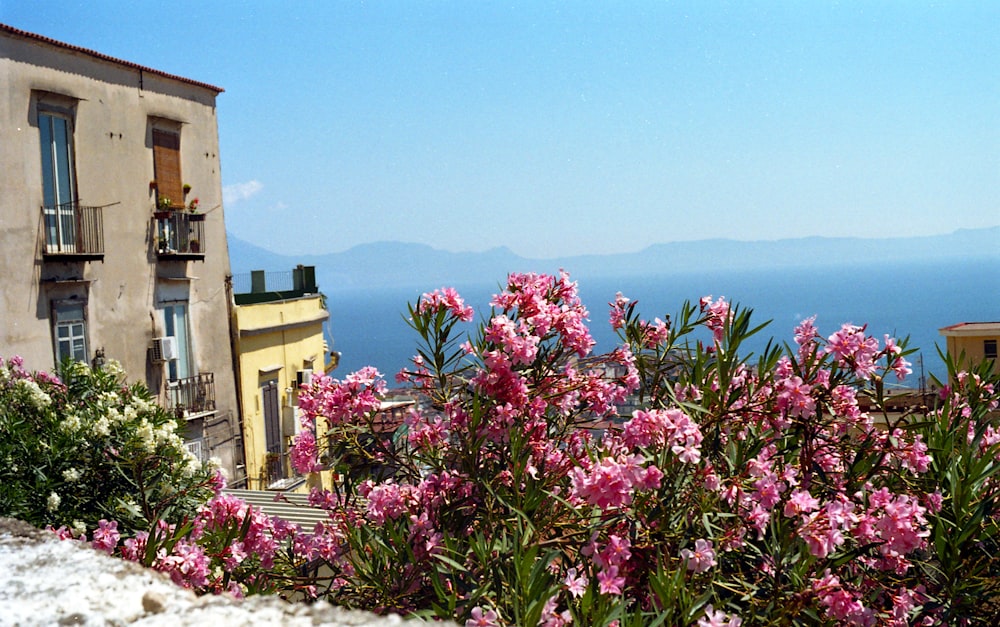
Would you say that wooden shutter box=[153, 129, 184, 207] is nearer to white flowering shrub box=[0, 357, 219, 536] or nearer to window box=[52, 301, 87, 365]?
window box=[52, 301, 87, 365]

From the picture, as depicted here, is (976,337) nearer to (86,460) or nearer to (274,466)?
(274,466)

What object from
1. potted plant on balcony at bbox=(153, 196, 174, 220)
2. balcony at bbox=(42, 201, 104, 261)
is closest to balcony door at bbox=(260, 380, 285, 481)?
potted plant on balcony at bbox=(153, 196, 174, 220)

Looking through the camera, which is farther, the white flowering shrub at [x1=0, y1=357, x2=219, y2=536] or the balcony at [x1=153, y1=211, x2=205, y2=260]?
the balcony at [x1=153, y1=211, x2=205, y2=260]

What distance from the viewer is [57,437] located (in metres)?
8.09

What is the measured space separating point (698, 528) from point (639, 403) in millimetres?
1263

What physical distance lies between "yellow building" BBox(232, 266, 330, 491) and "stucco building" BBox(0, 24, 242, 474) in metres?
0.42

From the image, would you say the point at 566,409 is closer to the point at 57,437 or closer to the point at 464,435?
the point at 464,435

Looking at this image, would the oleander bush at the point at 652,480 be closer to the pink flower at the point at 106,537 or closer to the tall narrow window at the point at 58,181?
the pink flower at the point at 106,537

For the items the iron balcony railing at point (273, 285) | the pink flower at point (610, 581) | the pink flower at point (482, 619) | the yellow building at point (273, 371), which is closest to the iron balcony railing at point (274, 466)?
the yellow building at point (273, 371)

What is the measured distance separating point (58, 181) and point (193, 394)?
15.8ft

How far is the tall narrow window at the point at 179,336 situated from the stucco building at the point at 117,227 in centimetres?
3

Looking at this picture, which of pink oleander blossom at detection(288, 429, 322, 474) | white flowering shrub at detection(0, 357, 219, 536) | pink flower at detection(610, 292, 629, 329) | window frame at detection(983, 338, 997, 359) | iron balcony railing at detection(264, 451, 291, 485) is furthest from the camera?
window frame at detection(983, 338, 997, 359)

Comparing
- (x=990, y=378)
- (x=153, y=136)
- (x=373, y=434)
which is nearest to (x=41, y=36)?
(x=153, y=136)

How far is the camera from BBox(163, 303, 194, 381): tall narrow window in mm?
19234
